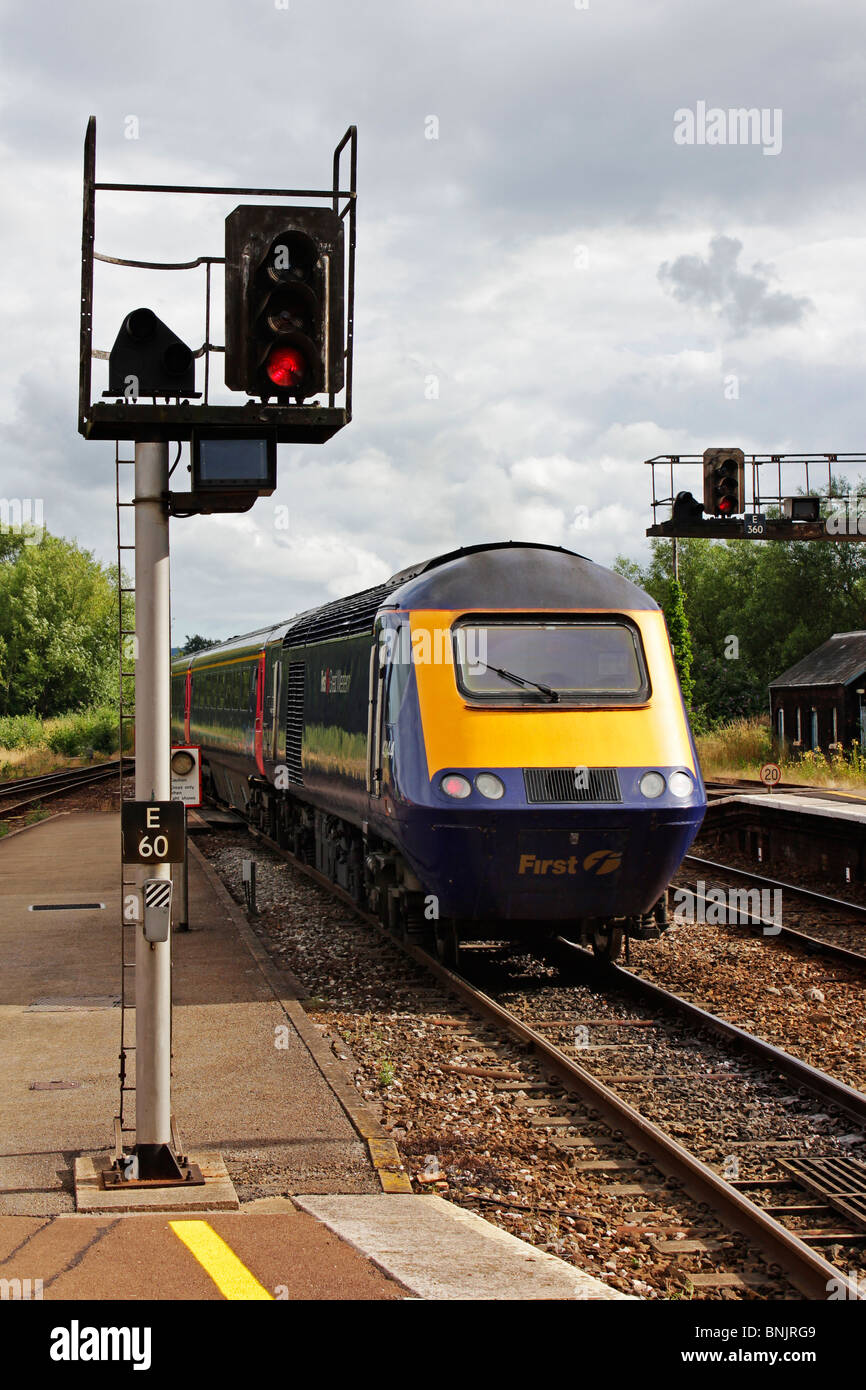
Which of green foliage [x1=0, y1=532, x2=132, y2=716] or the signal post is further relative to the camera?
green foliage [x1=0, y1=532, x2=132, y2=716]

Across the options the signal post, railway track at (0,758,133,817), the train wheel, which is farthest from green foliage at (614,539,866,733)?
the signal post

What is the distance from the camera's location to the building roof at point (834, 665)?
46469 millimetres

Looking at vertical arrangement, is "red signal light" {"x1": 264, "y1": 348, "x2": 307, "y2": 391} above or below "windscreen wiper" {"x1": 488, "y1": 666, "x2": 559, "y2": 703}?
above

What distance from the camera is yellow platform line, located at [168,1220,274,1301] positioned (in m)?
4.67

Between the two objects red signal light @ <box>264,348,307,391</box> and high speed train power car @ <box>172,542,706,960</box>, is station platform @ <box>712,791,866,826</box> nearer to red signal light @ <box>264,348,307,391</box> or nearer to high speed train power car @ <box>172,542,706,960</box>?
high speed train power car @ <box>172,542,706,960</box>

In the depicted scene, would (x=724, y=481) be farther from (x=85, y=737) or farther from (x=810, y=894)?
(x=85, y=737)

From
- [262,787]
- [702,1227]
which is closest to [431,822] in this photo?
[702,1227]

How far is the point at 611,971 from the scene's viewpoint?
36.8 ft

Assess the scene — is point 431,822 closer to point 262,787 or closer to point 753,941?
point 753,941

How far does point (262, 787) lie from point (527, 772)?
12891 millimetres

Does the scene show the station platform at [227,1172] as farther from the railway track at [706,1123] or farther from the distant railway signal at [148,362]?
the distant railway signal at [148,362]

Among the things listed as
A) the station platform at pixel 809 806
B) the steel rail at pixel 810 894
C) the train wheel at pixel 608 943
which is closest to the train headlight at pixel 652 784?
the train wheel at pixel 608 943

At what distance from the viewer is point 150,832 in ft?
21.2

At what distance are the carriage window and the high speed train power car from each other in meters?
0.01
